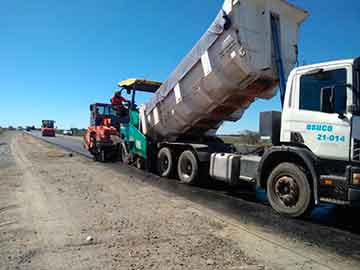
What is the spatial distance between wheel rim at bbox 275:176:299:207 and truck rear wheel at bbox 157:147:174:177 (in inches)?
175

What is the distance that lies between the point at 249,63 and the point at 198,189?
12.0 ft

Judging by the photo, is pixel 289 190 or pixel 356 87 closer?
pixel 356 87

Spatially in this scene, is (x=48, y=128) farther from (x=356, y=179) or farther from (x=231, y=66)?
(x=356, y=179)

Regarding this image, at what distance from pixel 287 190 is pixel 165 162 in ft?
16.7

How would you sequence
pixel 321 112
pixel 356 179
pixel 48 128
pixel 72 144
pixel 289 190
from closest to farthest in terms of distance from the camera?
pixel 356 179
pixel 321 112
pixel 289 190
pixel 72 144
pixel 48 128

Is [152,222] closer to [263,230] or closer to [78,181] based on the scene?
[263,230]

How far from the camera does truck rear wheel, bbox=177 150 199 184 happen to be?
28.1 feet

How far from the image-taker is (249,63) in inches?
260

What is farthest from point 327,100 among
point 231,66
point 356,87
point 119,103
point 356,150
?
point 119,103

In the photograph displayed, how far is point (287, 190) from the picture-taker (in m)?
5.64

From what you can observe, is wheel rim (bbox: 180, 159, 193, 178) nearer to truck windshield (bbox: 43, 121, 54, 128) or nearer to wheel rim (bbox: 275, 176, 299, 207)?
wheel rim (bbox: 275, 176, 299, 207)

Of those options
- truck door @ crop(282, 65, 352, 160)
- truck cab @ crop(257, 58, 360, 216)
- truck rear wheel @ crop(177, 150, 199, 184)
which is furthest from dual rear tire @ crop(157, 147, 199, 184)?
truck door @ crop(282, 65, 352, 160)

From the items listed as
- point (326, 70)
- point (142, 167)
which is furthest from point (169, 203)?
point (142, 167)

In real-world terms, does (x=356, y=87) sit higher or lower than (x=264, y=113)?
higher
